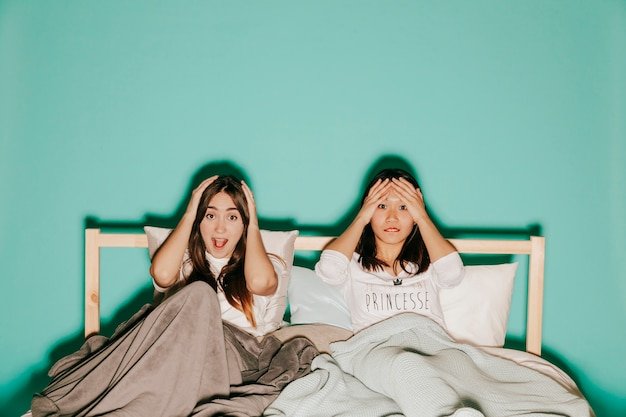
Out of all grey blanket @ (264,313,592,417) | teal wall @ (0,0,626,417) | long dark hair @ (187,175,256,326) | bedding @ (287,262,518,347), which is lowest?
grey blanket @ (264,313,592,417)

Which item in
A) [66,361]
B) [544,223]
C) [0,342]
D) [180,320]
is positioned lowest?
[0,342]

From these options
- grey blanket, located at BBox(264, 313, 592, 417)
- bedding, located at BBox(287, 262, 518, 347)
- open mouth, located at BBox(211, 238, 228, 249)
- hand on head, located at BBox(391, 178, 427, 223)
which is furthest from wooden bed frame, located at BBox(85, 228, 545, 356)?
grey blanket, located at BBox(264, 313, 592, 417)

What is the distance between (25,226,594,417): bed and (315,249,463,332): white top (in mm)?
48

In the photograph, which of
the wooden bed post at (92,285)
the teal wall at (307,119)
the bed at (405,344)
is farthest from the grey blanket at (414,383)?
the wooden bed post at (92,285)

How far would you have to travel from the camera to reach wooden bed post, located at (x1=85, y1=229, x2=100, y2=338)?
200 centimetres

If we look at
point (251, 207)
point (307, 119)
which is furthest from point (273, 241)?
point (307, 119)

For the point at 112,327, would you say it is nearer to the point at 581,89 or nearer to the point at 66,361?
the point at 66,361

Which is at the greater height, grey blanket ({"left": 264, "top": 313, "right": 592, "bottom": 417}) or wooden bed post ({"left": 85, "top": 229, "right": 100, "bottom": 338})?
wooden bed post ({"left": 85, "top": 229, "right": 100, "bottom": 338})

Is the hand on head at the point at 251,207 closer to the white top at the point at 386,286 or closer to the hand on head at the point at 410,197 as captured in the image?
the white top at the point at 386,286

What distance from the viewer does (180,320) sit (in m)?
1.42

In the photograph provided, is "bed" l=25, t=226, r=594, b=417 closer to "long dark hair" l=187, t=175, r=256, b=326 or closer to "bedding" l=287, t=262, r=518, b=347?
"bedding" l=287, t=262, r=518, b=347

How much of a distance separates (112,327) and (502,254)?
5.49 feet

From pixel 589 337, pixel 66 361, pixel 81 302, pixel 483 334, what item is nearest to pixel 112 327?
pixel 81 302

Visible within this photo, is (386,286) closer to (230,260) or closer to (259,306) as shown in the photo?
(259,306)
